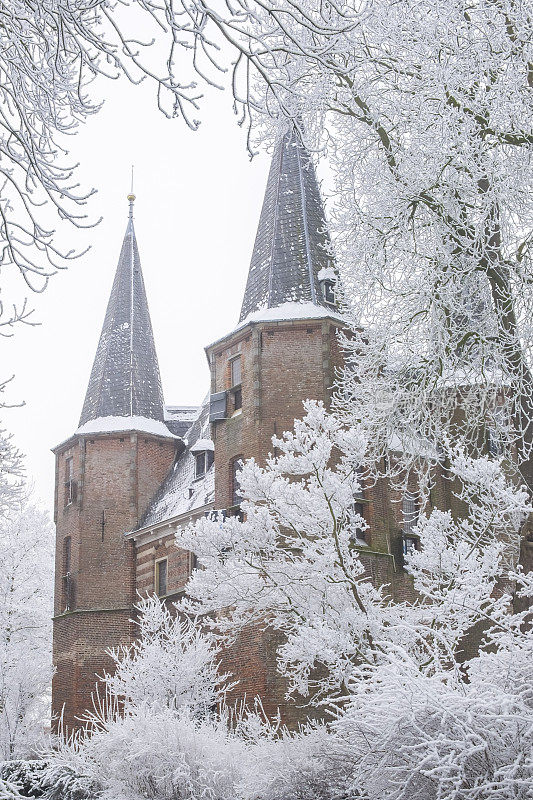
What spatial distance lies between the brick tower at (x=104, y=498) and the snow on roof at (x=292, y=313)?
763 cm

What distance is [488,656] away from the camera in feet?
28.2

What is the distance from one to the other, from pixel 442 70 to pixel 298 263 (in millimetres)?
15020

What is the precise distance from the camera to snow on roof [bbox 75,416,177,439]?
2981 centimetres

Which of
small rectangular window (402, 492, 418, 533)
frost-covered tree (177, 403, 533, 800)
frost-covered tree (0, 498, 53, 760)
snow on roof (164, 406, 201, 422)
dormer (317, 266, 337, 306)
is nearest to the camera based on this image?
frost-covered tree (177, 403, 533, 800)

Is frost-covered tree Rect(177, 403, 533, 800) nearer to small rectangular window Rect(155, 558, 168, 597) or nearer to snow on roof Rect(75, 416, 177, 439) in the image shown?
small rectangular window Rect(155, 558, 168, 597)

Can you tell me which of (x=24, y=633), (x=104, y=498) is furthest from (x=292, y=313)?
(x=24, y=633)

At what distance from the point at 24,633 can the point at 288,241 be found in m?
16.1

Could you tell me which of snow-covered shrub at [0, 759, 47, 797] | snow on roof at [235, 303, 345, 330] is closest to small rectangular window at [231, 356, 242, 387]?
snow on roof at [235, 303, 345, 330]

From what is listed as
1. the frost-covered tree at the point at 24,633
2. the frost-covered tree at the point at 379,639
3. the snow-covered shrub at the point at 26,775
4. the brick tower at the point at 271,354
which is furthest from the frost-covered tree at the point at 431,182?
the frost-covered tree at the point at 24,633

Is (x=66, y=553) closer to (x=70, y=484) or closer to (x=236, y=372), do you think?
(x=70, y=484)

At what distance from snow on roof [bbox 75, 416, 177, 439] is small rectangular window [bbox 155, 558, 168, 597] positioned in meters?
4.30

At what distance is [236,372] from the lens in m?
25.0

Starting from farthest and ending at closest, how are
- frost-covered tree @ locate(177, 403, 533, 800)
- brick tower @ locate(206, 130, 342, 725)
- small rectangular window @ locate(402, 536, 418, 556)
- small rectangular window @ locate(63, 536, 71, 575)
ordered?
small rectangular window @ locate(63, 536, 71, 575) → small rectangular window @ locate(402, 536, 418, 556) → brick tower @ locate(206, 130, 342, 725) → frost-covered tree @ locate(177, 403, 533, 800)

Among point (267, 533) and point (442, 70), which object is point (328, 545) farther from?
point (442, 70)
